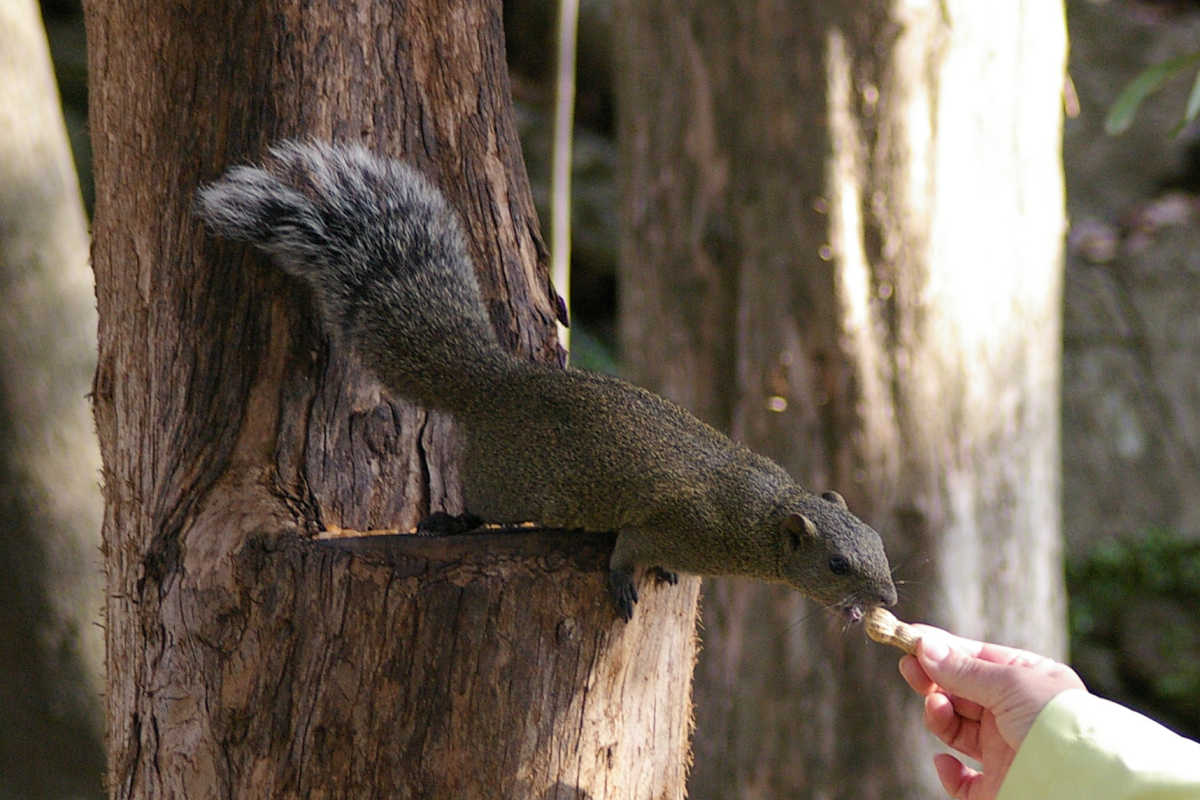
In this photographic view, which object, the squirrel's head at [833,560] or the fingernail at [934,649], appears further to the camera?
the squirrel's head at [833,560]

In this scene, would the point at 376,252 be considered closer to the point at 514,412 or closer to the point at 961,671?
the point at 514,412

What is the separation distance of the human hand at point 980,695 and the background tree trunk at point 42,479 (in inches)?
90.7

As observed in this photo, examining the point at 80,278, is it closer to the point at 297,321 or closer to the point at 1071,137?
the point at 297,321

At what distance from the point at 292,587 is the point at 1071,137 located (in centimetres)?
689

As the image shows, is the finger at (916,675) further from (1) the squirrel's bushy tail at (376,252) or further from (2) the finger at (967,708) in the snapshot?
(1) the squirrel's bushy tail at (376,252)

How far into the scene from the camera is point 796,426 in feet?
12.0

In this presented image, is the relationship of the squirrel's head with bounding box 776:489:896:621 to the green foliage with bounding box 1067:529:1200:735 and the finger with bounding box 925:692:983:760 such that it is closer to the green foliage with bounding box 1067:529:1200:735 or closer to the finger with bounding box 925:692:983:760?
the finger with bounding box 925:692:983:760

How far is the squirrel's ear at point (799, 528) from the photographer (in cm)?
215

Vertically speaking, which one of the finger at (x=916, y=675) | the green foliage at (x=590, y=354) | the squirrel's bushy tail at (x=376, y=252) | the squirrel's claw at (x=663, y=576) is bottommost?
the finger at (x=916, y=675)

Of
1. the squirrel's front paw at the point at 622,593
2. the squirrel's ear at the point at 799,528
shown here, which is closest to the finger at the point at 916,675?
the squirrel's ear at the point at 799,528

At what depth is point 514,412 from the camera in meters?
2.19

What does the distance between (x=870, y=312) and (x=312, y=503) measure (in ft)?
6.43

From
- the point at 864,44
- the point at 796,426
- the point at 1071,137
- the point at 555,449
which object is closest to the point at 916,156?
the point at 864,44

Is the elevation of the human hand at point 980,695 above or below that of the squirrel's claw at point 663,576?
below
